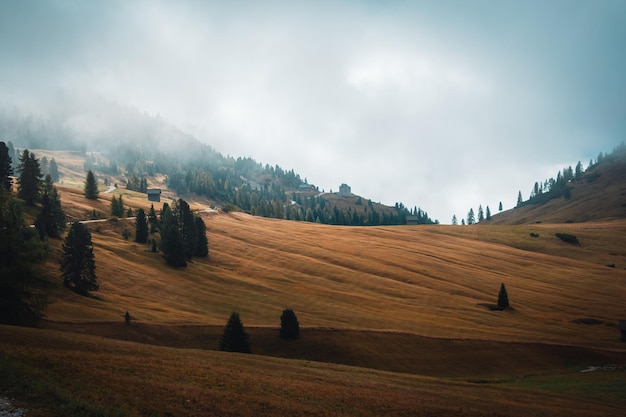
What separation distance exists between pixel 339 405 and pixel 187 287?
6624cm

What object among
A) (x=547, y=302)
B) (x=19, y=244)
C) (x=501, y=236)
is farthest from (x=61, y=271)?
(x=501, y=236)

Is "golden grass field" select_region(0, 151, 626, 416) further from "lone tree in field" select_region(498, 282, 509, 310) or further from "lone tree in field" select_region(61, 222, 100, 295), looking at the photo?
"lone tree in field" select_region(61, 222, 100, 295)

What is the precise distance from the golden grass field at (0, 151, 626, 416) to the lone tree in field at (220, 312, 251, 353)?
15.0 ft

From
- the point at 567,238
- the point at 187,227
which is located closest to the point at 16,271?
the point at 187,227

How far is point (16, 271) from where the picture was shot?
4234cm

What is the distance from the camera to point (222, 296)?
8456 cm

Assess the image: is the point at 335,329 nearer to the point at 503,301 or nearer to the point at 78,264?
the point at 78,264

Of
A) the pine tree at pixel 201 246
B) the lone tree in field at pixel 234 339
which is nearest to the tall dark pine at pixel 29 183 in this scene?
the pine tree at pixel 201 246

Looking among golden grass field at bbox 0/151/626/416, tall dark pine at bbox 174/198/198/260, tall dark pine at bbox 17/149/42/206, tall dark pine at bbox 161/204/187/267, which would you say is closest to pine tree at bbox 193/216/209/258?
tall dark pine at bbox 174/198/198/260

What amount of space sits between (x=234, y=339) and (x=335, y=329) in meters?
18.3

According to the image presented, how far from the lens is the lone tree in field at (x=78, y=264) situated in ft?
232

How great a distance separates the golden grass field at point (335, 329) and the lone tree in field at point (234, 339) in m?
4.56

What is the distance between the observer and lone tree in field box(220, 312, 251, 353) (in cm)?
5053

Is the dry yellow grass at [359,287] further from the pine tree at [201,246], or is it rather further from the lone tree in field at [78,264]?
the lone tree in field at [78,264]
